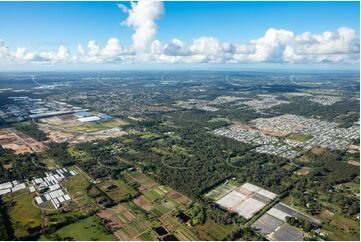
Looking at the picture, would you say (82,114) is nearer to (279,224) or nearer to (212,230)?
(212,230)

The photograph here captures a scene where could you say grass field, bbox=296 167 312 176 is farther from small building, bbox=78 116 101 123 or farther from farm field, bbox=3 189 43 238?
small building, bbox=78 116 101 123

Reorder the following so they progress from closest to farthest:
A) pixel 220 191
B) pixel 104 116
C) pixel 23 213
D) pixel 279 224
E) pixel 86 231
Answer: pixel 86 231 < pixel 279 224 < pixel 23 213 < pixel 220 191 < pixel 104 116

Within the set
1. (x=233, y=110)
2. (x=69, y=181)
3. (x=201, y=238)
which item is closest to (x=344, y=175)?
(x=201, y=238)

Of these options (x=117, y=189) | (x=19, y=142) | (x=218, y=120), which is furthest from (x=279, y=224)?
(x=218, y=120)

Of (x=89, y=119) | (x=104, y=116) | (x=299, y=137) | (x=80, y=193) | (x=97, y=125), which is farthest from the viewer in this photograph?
(x=104, y=116)

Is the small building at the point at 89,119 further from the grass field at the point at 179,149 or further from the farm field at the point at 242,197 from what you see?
the farm field at the point at 242,197

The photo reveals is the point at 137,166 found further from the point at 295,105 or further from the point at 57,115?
the point at 295,105
